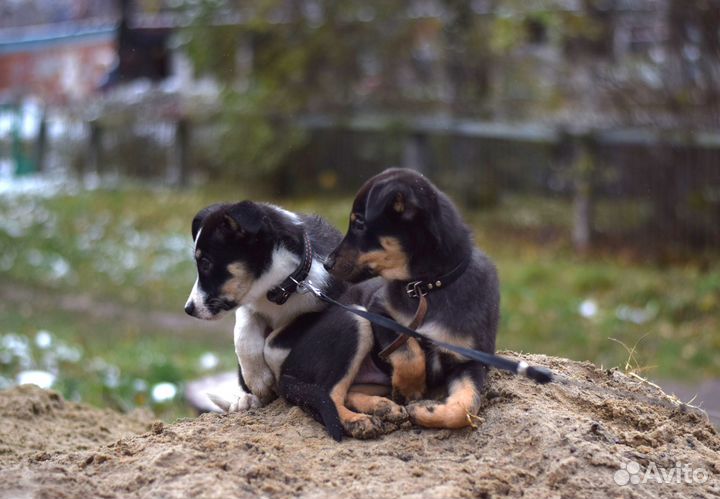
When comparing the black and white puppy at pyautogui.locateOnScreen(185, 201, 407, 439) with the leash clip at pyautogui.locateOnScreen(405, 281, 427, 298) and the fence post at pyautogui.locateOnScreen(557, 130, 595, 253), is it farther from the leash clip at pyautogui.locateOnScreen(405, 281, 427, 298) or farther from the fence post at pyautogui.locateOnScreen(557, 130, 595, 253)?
the fence post at pyautogui.locateOnScreen(557, 130, 595, 253)

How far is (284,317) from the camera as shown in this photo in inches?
194

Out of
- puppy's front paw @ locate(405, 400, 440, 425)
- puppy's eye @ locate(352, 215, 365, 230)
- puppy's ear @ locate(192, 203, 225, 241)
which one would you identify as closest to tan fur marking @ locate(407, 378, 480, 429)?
puppy's front paw @ locate(405, 400, 440, 425)

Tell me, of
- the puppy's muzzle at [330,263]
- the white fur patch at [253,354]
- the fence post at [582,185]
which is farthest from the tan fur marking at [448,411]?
the fence post at [582,185]

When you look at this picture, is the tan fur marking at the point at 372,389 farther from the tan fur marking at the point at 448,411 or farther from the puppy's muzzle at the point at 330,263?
the puppy's muzzle at the point at 330,263

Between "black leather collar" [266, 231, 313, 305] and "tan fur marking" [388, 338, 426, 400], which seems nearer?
"tan fur marking" [388, 338, 426, 400]

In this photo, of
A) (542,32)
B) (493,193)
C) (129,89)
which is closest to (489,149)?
(493,193)

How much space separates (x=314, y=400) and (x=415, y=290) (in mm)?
692

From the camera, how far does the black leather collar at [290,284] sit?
15.6ft

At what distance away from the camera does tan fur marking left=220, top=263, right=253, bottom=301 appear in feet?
15.4

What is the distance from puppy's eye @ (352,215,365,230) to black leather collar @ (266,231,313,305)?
44cm

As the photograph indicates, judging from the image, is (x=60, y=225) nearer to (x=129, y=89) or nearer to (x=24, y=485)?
(x=129, y=89)

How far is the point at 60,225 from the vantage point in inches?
701

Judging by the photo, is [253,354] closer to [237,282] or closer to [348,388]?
[237,282]

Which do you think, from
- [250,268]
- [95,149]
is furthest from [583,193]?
[95,149]
